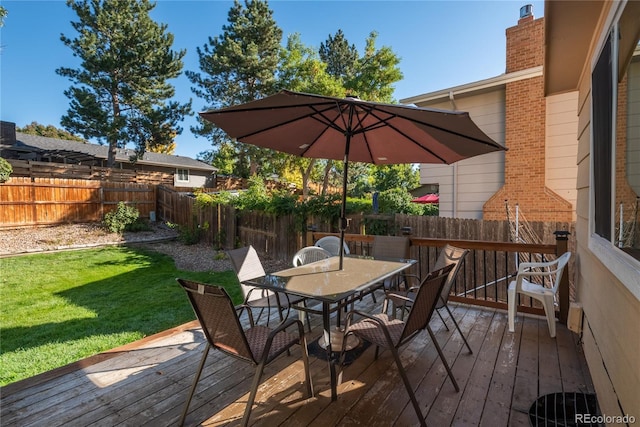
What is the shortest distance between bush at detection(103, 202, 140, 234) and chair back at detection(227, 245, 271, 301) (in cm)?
1024

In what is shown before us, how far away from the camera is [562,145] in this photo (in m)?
5.66

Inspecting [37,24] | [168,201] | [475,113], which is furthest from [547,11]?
[37,24]

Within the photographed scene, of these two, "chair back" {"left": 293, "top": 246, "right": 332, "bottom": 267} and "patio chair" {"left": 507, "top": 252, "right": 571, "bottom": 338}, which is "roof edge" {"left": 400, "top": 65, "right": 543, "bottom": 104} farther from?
"chair back" {"left": 293, "top": 246, "right": 332, "bottom": 267}

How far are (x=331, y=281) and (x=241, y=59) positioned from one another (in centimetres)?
1630

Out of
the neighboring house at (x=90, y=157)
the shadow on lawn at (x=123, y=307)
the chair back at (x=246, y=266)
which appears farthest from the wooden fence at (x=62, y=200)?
the chair back at (x=246, y=266)

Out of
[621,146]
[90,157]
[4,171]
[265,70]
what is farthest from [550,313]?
[90,157]

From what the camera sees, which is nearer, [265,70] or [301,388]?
[301,388]

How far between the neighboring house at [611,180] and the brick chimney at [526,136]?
359 centimetres

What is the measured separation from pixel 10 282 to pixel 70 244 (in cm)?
405

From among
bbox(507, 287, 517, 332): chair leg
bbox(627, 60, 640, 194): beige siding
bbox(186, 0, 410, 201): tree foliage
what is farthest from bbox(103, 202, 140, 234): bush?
bbox(627, 60, 640, 194): beige siding

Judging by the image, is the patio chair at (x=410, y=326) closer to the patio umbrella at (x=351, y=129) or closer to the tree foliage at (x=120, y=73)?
the patio umbrella at (x=351, y=129)

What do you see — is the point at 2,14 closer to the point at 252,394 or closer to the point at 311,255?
the point at 311,255

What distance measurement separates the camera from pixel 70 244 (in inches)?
375

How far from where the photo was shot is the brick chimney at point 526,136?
5.76 m
